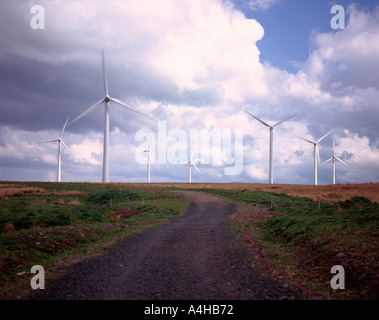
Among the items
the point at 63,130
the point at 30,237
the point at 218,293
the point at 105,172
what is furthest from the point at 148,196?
the point at 63,130

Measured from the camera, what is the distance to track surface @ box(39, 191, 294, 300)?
9.07m

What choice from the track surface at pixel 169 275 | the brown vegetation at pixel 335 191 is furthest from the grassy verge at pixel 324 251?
the brown vegetation at pixel 335 191

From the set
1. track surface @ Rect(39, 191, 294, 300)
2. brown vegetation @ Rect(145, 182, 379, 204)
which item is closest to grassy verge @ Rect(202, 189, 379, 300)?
track surface @ Rect(39, 191, 294, 300)

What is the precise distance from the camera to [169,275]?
1100 cm

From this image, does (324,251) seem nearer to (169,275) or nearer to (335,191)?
(169,275)

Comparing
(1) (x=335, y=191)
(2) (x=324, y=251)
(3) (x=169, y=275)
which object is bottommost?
(3) (x=169, y=275)

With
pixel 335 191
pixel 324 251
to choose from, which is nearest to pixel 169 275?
pixel 324 251

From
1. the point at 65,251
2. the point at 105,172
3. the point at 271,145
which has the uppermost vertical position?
the point at 271,145

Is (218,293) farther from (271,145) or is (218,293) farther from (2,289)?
(271,145)

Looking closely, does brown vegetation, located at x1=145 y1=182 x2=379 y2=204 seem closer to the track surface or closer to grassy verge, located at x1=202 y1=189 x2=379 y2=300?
grassy verge, located at x1=202 y1=189 x2=379 y2=300

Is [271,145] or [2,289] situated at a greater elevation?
[271,145]

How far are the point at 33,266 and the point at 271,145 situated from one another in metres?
68.1

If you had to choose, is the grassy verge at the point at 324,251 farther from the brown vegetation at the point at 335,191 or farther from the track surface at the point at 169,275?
the brown vegetation at the point at 335,191
